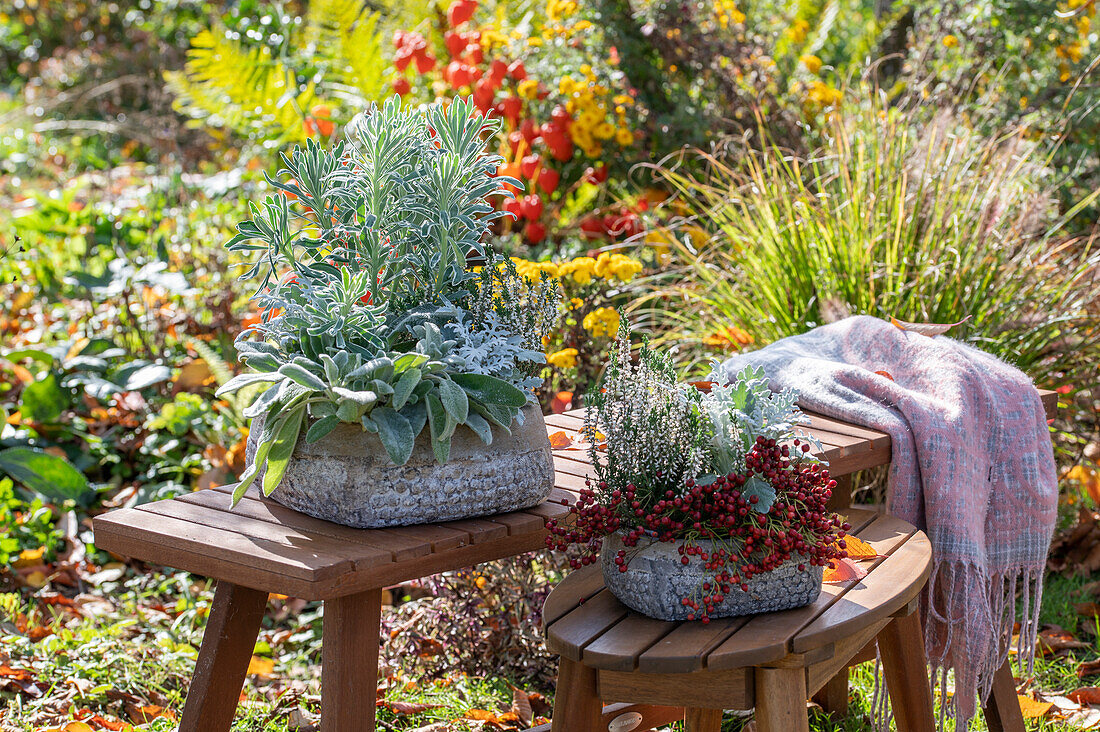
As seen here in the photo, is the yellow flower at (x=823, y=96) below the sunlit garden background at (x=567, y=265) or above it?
above

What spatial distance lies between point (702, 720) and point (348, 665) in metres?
0.70

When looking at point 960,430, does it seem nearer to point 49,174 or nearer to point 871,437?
point 871,437

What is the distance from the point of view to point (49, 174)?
6.85 metres

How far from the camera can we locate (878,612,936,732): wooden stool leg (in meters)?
1.94

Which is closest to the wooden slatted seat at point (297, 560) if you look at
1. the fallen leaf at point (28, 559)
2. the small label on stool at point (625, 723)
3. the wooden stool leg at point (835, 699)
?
the small label on stool at point (625, 723)

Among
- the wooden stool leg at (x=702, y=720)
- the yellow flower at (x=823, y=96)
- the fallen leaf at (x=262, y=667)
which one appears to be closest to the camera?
the wooden stool leg at (x=702, y=720)

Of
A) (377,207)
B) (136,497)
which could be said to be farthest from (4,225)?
(377,207)

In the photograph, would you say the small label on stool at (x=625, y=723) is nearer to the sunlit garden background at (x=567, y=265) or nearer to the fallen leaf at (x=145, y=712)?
the sunlit garden background at (x=567, y=265)

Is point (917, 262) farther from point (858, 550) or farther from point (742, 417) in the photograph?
point (742, 417)

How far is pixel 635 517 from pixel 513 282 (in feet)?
1.70

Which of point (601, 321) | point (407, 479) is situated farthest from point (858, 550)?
point (601, 321)

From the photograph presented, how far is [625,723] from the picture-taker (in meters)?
1.98

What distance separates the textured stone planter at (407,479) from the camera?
167cm

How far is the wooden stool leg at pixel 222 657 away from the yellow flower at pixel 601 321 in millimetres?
1344
